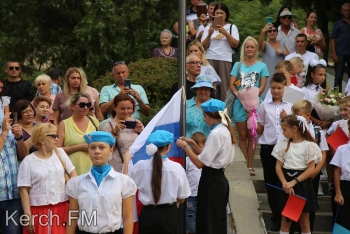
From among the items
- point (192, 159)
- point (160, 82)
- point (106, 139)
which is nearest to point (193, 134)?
point (192, 159)

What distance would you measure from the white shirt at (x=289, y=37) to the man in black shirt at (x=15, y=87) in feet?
15.1

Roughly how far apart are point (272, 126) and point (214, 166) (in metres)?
1.86

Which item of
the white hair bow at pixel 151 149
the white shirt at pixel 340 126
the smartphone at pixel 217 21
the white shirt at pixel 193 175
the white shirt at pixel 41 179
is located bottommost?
the white shirt at pixel 193 175

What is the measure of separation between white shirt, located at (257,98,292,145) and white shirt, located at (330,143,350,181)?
0.90 meters

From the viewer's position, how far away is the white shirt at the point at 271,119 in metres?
11.5

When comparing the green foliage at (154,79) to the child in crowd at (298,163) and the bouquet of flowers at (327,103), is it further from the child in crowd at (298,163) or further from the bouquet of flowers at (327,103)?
the child in crowd at (298,163)

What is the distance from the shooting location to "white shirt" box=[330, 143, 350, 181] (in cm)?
1069

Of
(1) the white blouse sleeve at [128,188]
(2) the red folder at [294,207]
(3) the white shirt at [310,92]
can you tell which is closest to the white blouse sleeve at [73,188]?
(1) the white blouse sleeve at [128,188]

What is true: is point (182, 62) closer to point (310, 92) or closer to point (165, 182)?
point (165, 182)

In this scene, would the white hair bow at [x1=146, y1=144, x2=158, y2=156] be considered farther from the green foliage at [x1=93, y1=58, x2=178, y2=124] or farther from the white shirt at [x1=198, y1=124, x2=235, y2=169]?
the green foliage at [x1=93, y1=58, x2=178, y2=124]

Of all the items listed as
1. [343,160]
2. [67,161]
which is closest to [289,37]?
[343,160]

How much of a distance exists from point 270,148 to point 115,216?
11.3 ft

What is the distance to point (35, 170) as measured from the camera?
365 inches

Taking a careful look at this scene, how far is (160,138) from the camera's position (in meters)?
9.23
